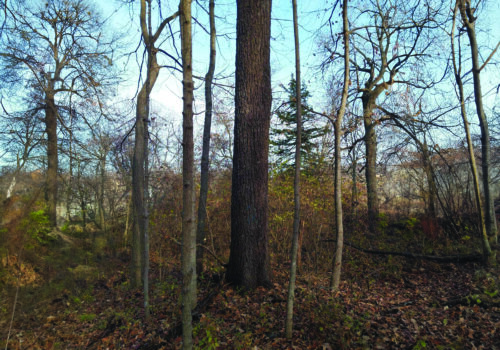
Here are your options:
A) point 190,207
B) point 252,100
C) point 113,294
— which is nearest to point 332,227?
point 252,100

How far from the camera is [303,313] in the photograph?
170 inches

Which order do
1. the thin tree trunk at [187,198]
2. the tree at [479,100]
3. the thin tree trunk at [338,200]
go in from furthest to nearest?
1. the tree at [479,100]
2. the thin tree trunk at [338,200]
3. the thin tree trunk at [187,198]

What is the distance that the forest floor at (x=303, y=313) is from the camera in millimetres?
3713

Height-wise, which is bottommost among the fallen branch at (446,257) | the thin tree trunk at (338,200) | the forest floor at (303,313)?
the forest floor at (303,313)

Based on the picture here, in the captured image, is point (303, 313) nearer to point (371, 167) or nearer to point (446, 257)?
point (446, 257)

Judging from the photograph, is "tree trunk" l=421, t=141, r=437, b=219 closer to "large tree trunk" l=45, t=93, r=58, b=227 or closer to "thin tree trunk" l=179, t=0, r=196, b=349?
"thin tree trunk" l=179, t=0, r=196, b=349

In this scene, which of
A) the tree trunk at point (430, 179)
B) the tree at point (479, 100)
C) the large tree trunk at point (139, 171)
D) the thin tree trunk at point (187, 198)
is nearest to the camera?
the thin tree trunk at point (187, 198)

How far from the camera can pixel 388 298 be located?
518cm

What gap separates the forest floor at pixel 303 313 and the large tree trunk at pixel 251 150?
486 mm

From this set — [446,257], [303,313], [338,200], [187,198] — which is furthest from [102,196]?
[446,257]

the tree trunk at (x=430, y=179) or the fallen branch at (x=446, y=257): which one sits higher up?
the tree trunk at (x=430, y=179)

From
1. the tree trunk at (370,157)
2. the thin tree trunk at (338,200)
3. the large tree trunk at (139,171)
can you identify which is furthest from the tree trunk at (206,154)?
the tree trunk at (370,157)

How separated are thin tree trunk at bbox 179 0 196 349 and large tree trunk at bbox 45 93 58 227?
39.5 feet

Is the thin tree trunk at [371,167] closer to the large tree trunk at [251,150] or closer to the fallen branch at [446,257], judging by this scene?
the fallen branch at [446,257]
